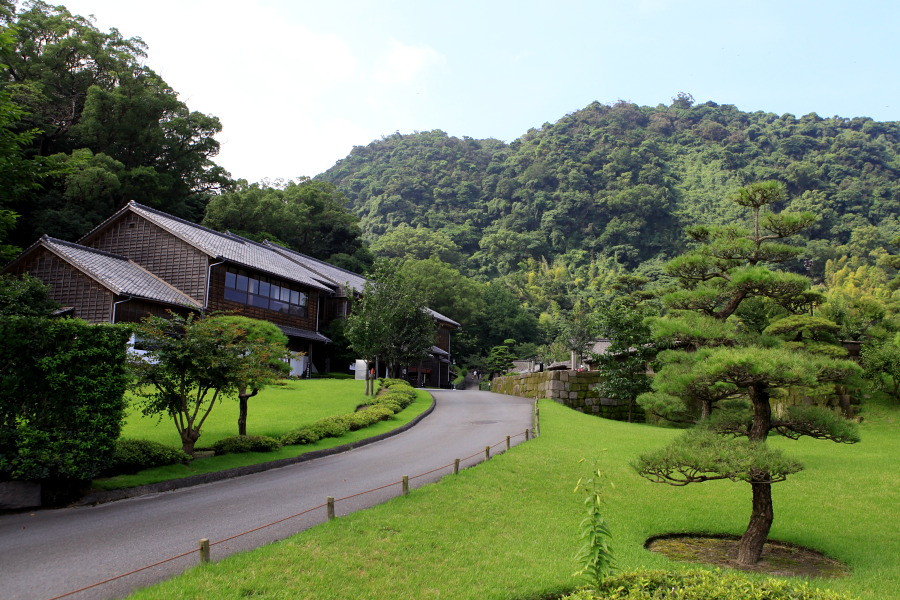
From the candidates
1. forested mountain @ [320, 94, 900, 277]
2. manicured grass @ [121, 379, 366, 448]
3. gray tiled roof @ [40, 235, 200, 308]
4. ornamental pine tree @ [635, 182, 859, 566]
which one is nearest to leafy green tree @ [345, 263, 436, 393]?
manicured grass @ [121, 379, 366, 448]

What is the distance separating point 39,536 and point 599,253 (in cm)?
8466

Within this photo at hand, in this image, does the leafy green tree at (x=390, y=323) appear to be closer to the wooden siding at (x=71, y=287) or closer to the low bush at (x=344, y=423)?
the low bush at (x=344, y=423)

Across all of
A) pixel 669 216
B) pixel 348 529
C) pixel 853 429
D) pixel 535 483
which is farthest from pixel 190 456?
pixel 669 216

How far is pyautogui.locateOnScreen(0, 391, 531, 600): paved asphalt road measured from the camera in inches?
272

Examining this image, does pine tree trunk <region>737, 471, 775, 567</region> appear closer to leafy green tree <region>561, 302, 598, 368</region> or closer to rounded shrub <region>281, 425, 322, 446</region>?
rounded shrub <region>281, 425, 322, 446</region>

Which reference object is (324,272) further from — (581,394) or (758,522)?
(758,522)

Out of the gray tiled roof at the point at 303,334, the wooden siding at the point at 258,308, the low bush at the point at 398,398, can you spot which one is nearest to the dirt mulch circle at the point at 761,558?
the low bush at the point at 398,398

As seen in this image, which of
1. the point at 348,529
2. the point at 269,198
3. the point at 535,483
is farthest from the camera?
the point at 269,198

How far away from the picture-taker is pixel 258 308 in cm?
3155

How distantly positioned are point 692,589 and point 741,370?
12.1ft

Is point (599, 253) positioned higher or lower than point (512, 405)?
higher

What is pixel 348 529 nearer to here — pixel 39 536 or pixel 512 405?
pixel 39 536

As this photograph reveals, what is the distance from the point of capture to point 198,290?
2859 centimetres

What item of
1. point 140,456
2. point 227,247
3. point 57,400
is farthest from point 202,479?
point 227,247
